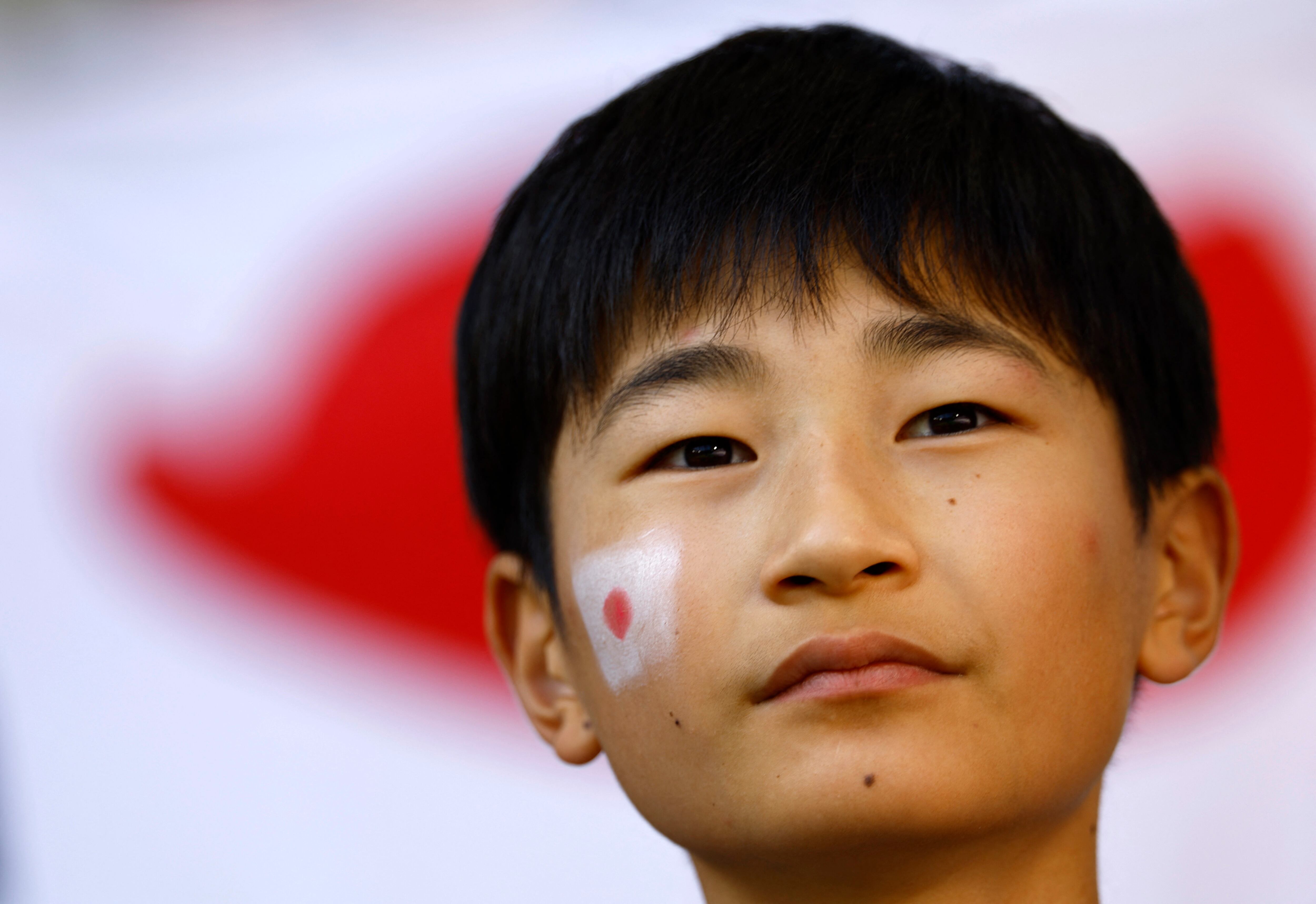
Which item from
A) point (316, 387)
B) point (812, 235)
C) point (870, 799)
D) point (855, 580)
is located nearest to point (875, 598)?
point (855, 580)

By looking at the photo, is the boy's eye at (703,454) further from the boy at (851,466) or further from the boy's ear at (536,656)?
the boy's ear at (536,656)

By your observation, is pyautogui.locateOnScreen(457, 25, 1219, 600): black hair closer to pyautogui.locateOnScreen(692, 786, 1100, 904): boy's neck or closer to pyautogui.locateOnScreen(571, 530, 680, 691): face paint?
pyautogui.locateOnScreen(571, 530, 680, 691): face paint

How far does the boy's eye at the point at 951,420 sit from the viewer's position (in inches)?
33.9

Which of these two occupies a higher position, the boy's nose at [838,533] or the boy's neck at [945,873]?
the boy's nose at [838,533]

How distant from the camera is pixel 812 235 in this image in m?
0.89

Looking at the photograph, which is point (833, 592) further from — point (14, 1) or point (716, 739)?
point (14, 1)

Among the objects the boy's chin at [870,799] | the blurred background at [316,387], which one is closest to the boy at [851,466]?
the boy's chin at [870,799]

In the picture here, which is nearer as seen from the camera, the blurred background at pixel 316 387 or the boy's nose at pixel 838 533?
the boy's nose at pixel 838 533

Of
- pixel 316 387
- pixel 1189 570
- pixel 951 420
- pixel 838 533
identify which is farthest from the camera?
pixel 316 387

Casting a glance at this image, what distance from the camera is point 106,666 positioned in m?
1.70

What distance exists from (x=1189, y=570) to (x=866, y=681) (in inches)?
15.6

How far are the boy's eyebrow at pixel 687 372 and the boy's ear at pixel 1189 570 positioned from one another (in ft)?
1.20

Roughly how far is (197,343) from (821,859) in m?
1.30

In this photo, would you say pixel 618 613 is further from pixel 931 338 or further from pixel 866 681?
pixel 931 338
